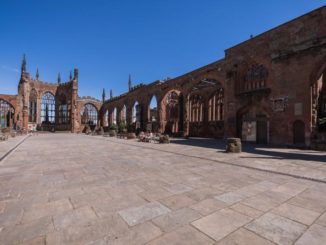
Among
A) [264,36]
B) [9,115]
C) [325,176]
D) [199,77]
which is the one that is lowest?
[325,176]

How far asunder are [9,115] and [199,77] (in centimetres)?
4649

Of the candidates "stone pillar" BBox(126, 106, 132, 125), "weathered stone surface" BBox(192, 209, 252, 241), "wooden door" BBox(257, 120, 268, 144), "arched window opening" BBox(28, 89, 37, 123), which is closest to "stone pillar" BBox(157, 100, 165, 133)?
"stone pillar" BBox(126, 106, 132, 125)

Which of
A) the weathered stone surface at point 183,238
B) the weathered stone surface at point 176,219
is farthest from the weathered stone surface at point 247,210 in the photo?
the weathered stone surface at point 183,238

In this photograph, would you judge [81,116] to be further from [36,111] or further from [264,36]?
[264,36]

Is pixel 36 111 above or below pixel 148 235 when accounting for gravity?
above

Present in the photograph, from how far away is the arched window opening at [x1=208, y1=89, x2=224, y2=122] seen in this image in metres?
28.6

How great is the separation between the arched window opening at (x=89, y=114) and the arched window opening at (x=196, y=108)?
3246 centimetres

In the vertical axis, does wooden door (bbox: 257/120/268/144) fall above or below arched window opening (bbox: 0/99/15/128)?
below

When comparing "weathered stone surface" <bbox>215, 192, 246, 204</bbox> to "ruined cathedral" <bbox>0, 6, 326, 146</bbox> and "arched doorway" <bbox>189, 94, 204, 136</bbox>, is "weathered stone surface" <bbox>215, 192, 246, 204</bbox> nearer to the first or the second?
"ruined cathedral" <bbox>0, 6, 326, 146</bbox>

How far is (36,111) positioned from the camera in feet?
160

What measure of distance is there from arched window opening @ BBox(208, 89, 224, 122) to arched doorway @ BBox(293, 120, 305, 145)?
1480 cm

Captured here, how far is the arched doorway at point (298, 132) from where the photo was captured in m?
13.2

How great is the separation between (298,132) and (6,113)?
57346 mm

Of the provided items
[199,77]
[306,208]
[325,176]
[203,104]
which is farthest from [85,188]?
[203,104]
